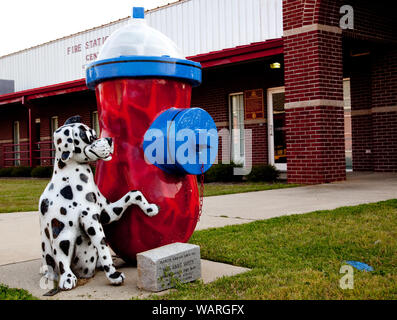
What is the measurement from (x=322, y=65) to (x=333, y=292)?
7.89 meters

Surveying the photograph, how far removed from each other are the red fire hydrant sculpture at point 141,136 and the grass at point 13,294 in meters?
0.77

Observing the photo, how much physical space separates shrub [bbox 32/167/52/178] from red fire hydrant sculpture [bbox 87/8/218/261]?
14.7 meters

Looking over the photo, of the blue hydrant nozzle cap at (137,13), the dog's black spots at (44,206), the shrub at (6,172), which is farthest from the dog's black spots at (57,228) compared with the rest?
the shrub at (6,172)

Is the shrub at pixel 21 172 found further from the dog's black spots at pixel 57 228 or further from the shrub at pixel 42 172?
the dog's black spots at pixel 57 228

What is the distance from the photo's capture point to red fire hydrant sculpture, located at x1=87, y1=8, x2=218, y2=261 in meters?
3.62

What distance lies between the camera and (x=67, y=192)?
3.32m

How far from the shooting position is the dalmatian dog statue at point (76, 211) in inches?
128

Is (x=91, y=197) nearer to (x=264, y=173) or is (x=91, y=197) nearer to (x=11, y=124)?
(x=264, y=173)

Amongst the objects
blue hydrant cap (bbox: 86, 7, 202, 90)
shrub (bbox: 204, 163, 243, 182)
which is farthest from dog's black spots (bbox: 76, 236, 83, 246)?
shrub (bbox: 204, 163, 243, 182)

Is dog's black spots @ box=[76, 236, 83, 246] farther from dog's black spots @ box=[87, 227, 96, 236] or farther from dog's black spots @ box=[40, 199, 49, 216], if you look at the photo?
dog's black spots @ box=[40, 199, 49, 216]

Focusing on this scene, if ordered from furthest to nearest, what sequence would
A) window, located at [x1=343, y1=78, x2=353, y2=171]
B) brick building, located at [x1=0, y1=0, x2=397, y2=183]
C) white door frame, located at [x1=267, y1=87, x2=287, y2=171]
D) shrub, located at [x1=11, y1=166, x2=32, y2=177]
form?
1. shrub, located at [x1=11, y1=166, x2=32, y2=177]
2. white door frame, located at [x1=267, y1=87, x2=287, y2=171]
3. window, located at [x1=343, y1=78, x2=353, y2=171]
4. brick building, located at [x1=0, y1=0, x2=397, y2=183]

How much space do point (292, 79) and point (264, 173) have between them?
93.6 inches
